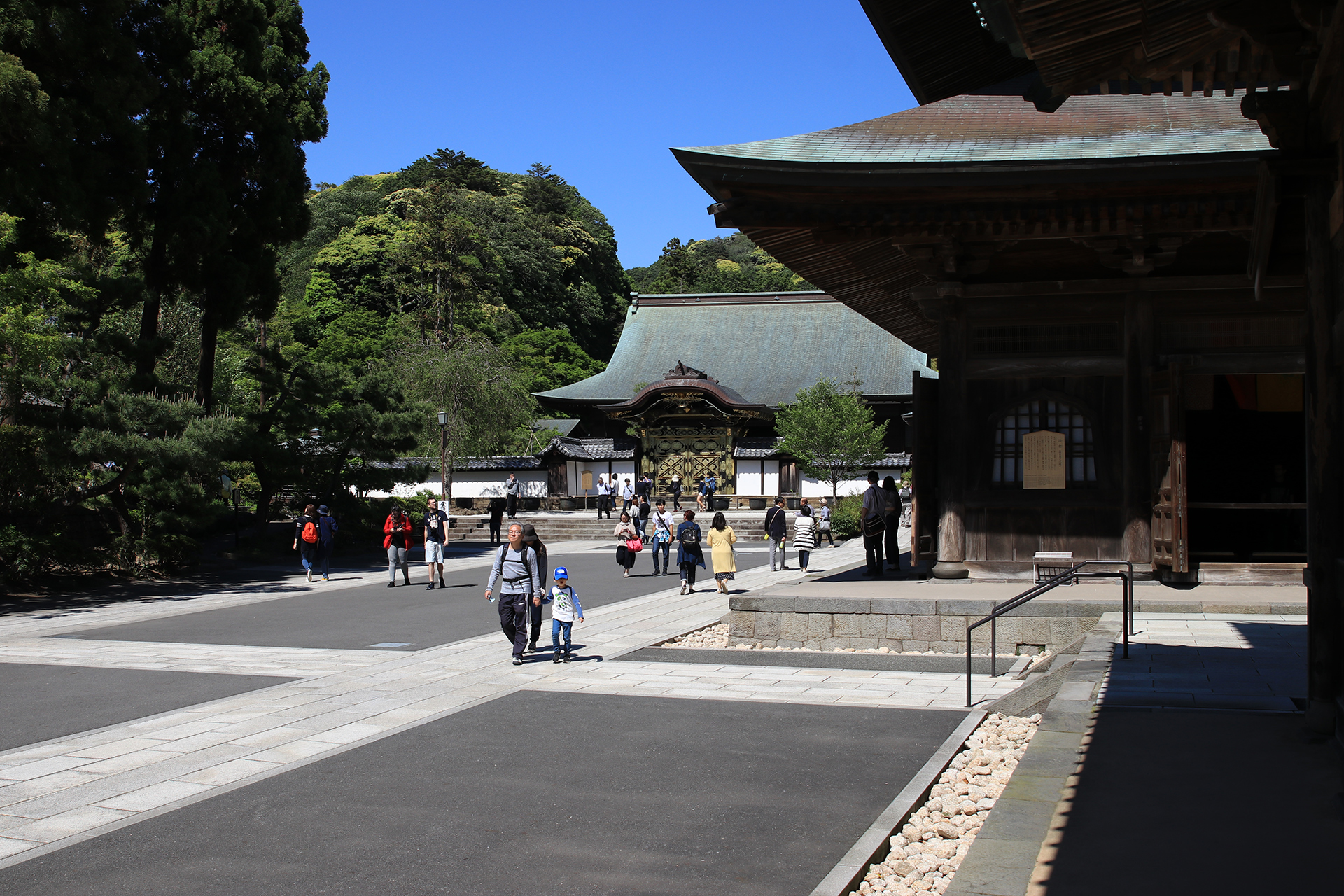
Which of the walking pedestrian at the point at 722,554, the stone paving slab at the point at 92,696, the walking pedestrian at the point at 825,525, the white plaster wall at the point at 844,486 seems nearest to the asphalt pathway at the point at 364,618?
the walking pedestrian at the point at 722,554

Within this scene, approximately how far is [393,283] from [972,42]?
4966 cm

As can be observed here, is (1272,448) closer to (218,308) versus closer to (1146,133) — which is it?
(1146,133)

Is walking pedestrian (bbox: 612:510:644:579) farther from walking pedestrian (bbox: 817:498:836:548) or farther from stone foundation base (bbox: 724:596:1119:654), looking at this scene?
walking pedestrian (bbox: 817:498:836:548)

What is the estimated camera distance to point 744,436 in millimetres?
41531

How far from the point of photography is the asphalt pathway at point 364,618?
12445 mm

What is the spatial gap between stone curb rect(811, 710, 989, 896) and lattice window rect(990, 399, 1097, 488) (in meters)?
5.22

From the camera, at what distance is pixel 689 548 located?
16.8 metres

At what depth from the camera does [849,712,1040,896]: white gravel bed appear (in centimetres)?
466

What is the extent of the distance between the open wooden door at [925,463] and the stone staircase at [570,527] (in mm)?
19490

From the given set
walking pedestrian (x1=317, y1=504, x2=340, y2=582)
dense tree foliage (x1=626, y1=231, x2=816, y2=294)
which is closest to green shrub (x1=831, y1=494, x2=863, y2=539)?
walking pedestrian (x1=317, y1=504, x2=340, y2=582)

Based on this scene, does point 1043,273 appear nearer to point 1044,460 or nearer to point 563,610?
point 1044,460

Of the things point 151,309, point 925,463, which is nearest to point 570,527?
point 151,309

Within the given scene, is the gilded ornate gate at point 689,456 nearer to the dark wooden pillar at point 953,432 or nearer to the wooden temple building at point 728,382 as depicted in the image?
the wooden temple building at point 728,382

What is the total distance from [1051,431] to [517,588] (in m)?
6.06
